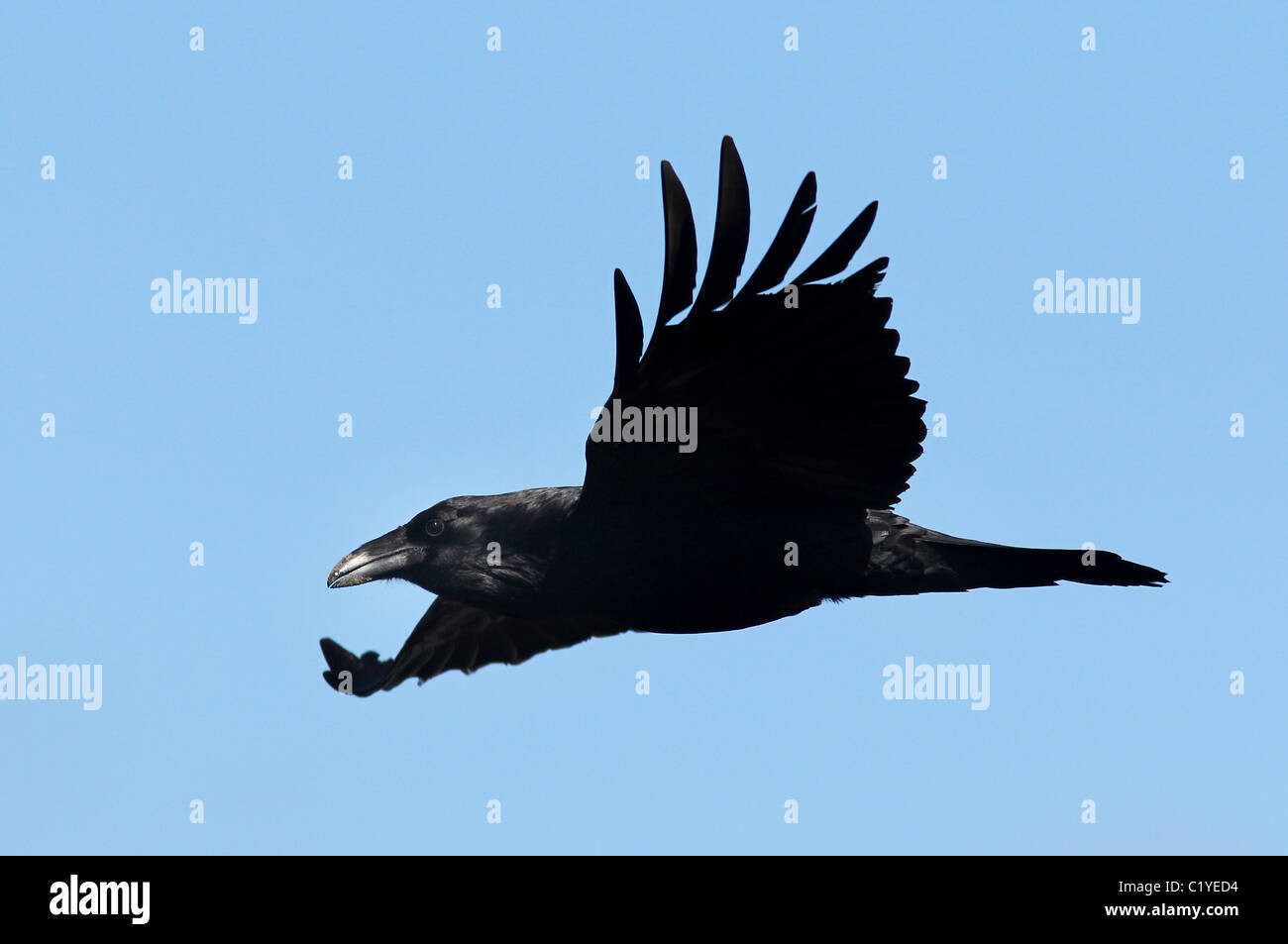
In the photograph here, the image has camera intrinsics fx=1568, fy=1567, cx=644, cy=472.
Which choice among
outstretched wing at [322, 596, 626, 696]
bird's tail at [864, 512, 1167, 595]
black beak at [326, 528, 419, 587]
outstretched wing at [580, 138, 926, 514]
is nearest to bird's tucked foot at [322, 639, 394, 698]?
outstretched wing at [322, 596, 626, 696]

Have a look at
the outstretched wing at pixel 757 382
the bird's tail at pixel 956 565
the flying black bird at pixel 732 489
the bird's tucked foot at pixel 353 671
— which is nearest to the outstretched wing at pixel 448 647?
the bird's tucked foot at pixel 353 671

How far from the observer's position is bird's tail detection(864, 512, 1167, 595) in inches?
401

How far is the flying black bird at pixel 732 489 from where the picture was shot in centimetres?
905

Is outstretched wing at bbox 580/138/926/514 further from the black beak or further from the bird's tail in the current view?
the black beak

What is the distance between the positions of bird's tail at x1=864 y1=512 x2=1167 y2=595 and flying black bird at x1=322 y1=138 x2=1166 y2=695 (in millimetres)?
13

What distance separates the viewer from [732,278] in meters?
8.97

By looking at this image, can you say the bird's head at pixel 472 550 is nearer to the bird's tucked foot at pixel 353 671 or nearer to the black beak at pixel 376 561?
the black beak at pixel 376 561

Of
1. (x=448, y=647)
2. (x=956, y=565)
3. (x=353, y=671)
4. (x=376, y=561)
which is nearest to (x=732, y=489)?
(x=956, y=565)

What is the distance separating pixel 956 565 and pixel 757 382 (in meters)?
1.97

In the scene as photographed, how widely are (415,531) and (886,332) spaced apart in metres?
3.76

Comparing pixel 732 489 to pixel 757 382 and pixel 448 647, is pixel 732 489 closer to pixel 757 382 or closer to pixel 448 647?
pixel 757 382

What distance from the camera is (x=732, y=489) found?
996 cm

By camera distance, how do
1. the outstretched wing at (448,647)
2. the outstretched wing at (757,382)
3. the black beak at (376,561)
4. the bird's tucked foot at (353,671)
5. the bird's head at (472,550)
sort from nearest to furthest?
the outstretched wing at (757,382) → the bird's head at (472,550) → the black beak at (376,561) → the bird's tucked foot at (353,671) → the outstretched wing at (448,647)

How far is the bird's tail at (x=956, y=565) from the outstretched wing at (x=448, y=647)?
11.3 feet
